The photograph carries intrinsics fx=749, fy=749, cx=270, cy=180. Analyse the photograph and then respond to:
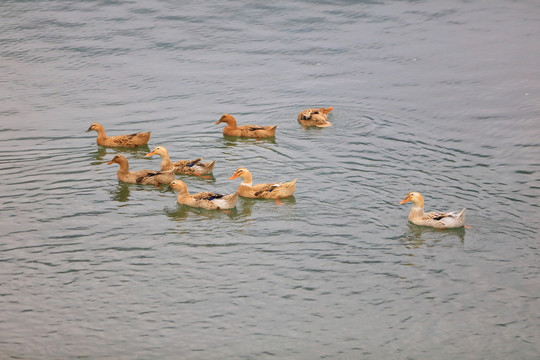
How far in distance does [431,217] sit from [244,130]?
834cm

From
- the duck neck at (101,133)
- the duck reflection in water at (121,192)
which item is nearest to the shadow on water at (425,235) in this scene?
the duck reflection in water at (121,192)

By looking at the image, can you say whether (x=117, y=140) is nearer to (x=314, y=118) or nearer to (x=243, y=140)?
(x=243, y=140)

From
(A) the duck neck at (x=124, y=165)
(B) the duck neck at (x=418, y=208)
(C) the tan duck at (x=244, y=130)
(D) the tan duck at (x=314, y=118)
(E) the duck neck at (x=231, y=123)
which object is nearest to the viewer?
(B) the duck neck at (x=418, y=208)

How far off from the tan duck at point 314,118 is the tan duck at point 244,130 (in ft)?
4.34

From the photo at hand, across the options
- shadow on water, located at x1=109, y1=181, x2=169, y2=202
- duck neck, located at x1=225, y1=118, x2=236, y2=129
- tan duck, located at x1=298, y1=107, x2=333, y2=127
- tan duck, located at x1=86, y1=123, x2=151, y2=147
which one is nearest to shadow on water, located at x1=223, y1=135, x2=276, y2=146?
duck neck, located at x1=225, y1=118, x2=236, y2=129

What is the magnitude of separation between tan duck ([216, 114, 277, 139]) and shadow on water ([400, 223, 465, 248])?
7.43 m

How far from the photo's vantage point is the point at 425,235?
16.8 metres

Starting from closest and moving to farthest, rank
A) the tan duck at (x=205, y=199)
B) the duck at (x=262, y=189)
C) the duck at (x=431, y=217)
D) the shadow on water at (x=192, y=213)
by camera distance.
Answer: the duck at (x=431, y=217)
the shadow on water at (x=192, y=213)
the tan duck at (x=205, y=199)
the duck at (x=262, y=189)

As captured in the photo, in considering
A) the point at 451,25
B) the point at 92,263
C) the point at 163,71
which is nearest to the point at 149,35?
the point at 163,71

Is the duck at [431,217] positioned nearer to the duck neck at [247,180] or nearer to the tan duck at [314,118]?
the duck neck at [247,180]

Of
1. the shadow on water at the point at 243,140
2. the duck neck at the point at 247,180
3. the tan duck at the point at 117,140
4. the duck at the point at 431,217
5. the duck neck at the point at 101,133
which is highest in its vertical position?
the duck neck at the point at 101,133

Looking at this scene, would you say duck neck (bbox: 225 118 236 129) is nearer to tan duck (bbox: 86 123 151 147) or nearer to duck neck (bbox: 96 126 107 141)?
tan duck (bbox: 86 123 151 147)

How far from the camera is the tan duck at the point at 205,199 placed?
716 inches

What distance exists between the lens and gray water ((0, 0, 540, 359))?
13.3 meters
